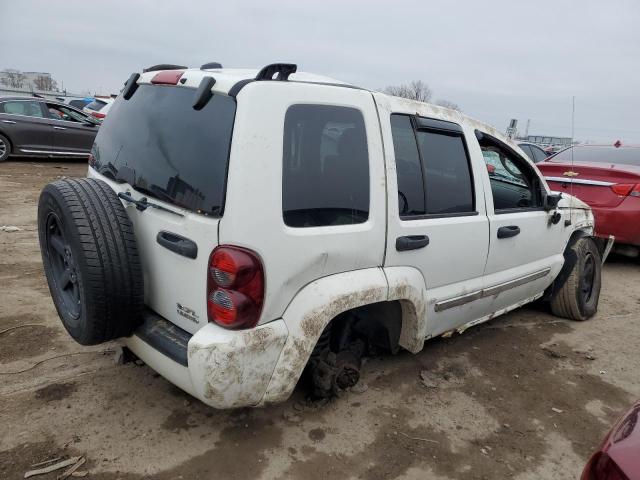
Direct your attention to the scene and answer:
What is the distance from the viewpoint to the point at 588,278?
177 inches

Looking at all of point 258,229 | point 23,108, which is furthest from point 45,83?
point 258,229

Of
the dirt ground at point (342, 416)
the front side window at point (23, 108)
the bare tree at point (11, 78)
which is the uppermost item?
the bare tree at point (11, 78)

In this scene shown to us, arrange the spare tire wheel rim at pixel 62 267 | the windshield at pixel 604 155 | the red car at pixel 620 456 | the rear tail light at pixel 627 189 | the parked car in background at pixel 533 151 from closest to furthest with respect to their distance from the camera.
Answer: the red car at pixel 620 456
the spare tire wheel rim at pixel 62 267
the rear tail light at pixel 627 189
the windshield at pixel 604 155
the parked car in background at pixel 533 151

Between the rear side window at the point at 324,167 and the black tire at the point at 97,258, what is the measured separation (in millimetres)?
774

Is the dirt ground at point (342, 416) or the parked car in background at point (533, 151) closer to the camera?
the dirt ground at point (342, 416)

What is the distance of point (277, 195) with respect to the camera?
203 cm

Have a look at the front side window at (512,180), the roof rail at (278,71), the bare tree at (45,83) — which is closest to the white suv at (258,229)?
the roof rail at (278,71)

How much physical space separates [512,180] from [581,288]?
1427 mm

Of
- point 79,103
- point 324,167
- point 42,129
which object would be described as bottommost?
point 324,167

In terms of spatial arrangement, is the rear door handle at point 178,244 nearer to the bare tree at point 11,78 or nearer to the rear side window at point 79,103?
the rear side window at point 79,103

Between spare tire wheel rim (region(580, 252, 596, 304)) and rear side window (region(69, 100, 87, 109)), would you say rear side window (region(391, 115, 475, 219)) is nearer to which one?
spare tire wheel rim (region(580, 252, 596, 304))

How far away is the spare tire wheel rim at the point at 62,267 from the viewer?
2.30 metres

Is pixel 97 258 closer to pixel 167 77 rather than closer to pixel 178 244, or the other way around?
pixel 178 244

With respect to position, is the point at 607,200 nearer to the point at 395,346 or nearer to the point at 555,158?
the point at 555,158
